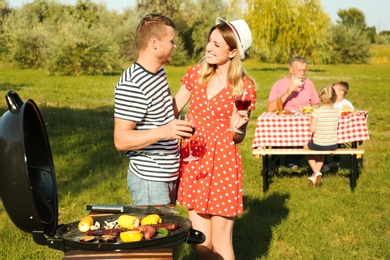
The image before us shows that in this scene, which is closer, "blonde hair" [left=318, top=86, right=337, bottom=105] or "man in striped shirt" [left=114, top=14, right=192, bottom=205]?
"man in striped shirt" [left=114, top=14, right=192, bottom=205]

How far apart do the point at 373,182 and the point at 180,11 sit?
5795 cm

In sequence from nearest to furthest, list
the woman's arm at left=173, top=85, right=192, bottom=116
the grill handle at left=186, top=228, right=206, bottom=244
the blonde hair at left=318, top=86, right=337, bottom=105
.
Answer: the grill handle at left=186, top=228, right=206, bottom=244 < the woman's arm at left=173, top=85, right=192, bottom=116 < the blonde hair at left=318, top=86, right=337, bottom=105

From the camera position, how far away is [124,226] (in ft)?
12.1

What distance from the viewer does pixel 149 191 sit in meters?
4.38

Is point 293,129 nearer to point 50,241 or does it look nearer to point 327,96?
point 327,96

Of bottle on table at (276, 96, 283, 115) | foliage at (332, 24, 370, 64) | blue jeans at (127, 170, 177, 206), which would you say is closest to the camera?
blue jeans at (127, 170, 177, 206)

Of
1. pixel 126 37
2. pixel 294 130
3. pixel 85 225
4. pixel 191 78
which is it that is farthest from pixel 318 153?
pixel 126 37

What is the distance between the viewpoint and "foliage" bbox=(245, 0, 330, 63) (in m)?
43.3

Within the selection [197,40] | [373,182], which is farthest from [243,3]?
[373,182]

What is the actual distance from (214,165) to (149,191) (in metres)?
0.59

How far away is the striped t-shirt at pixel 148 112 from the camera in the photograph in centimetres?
420

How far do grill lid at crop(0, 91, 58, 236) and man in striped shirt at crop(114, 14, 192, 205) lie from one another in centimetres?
59

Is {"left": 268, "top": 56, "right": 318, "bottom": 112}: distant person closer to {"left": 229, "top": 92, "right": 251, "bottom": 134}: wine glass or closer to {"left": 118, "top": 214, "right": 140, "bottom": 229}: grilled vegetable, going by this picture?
{"left": 229, "top": 92, "right": 251, "bottom": 134}: wine glass

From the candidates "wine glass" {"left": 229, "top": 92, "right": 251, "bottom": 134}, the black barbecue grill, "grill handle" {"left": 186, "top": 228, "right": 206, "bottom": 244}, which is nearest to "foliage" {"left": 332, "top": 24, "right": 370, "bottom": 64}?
"wine glass" {"left": 229, "top": 92, "right": 251, "bottom": 134}
